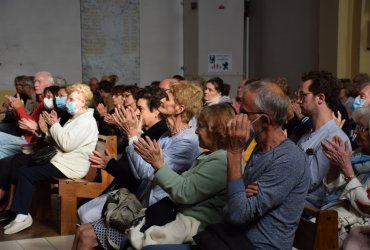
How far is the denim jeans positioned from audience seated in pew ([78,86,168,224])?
2384 millimetres

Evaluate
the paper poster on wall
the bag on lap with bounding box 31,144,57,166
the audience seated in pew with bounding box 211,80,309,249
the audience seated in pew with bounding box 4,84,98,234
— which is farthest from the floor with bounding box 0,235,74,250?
the paper poster on wall

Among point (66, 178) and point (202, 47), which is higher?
point (202, 47)

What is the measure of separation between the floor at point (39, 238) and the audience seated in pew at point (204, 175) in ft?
6.43

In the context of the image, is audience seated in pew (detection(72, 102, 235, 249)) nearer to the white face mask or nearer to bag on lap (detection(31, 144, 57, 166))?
bag on lap (detection(31, 144, 57, 166))

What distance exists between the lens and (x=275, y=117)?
2.68 metres

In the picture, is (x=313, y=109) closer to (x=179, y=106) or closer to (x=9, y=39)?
(x=179, y=106)

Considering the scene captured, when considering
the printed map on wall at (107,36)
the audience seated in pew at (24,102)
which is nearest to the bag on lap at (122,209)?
the audience seated in pew at (24,102)

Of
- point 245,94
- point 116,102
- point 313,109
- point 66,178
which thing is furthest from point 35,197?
point 245,94

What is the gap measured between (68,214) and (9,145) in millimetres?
1605

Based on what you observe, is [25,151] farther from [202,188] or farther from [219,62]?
[219,62]

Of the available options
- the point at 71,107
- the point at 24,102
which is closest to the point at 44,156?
the point at 71,107

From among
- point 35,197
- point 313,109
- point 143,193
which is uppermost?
point 313,109

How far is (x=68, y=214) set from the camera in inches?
206

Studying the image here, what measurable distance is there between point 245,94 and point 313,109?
1.06 metres
